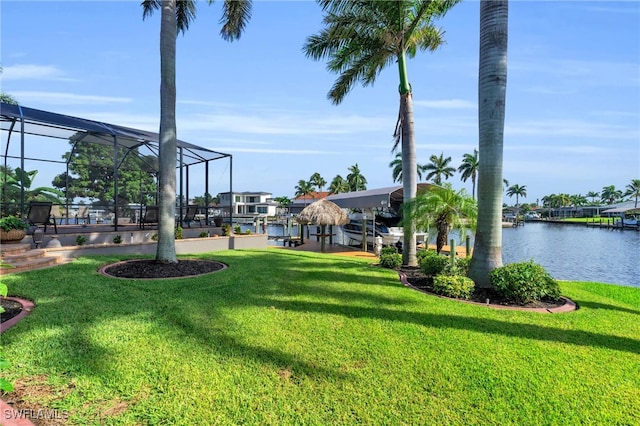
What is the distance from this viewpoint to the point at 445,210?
8383 millimetres

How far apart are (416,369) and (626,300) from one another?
700 centimetres

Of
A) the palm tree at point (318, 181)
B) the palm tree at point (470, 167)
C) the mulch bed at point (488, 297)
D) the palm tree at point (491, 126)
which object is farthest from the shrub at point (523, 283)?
the palm tree at point (318, 181)

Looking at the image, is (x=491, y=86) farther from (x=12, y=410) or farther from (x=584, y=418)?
(x=12, y=410)

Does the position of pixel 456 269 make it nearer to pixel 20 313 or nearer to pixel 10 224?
pixel 20 313

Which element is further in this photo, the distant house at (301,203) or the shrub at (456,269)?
the distant house at (301,203)

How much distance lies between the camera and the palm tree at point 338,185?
7197 cm

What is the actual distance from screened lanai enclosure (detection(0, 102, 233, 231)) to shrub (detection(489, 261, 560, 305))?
36.5ft

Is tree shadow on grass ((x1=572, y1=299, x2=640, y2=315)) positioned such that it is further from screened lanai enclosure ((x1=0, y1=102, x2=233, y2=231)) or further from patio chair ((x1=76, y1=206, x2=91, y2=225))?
patio chair ((x1=76, y1=206, x2=91, y2=225))

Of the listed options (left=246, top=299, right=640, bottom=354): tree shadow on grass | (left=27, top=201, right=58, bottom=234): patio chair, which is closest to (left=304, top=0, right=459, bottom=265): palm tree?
(left=246, top=299, right=640, bottom=354): tree shadow on grass

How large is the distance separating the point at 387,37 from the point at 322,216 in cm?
1004

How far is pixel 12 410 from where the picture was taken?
2.52 m

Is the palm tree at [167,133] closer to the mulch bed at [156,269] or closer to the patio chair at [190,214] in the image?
the mulch bed at [156,269]

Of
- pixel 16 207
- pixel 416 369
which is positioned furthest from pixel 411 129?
pixel 16 207

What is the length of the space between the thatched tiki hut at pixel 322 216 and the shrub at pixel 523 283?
Answer: 12.1 metres
